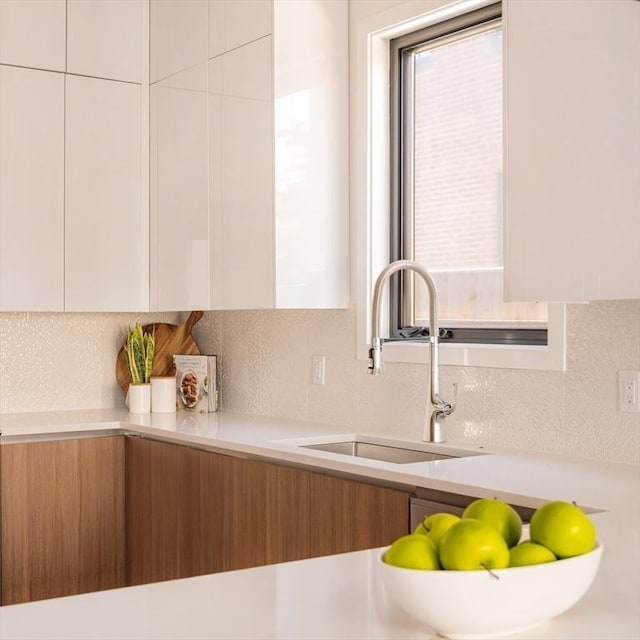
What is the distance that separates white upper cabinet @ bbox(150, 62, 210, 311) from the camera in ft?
11.5

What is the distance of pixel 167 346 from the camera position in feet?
13.3

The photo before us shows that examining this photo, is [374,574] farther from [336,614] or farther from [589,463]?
[589,463]

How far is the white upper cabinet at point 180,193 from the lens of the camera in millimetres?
3516

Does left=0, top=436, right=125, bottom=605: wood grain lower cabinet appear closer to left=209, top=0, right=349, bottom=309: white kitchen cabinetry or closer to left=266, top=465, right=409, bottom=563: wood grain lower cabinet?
left=209, top=0, right=349, bottom=309: white kitchen cabinetry

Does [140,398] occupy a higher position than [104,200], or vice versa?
[104,200]

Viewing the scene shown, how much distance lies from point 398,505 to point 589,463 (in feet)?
1.77

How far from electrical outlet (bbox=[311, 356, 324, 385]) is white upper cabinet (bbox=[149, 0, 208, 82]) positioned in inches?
43.5

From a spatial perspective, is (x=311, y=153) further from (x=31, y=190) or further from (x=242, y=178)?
(x=31, y=190)

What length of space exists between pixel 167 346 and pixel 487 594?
3.13 metres

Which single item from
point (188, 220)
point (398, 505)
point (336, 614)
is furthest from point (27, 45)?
point (336, 614)

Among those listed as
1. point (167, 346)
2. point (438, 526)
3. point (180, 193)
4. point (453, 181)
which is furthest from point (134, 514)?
point (438, 526)

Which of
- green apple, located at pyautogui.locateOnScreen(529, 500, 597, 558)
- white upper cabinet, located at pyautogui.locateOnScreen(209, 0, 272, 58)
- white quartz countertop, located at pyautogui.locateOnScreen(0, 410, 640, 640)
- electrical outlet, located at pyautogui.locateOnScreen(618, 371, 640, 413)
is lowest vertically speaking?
white quartz countertop, located at pyautogui.locateOnScreen(0, 410, 640, 640)

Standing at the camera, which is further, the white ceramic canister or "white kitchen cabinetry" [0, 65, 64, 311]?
the white ceramic canister

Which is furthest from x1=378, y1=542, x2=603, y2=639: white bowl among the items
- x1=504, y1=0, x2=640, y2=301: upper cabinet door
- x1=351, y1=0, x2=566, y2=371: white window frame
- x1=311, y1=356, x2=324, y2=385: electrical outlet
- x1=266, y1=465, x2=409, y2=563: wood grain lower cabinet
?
x1=311, y1=356, x2=324, y2=385: electrical outlet
